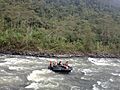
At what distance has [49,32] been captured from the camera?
6369cm

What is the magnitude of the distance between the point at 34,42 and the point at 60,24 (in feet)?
60.2

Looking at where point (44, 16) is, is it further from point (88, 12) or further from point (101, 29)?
point (88, 12)

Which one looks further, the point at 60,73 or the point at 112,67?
the point at 112,67

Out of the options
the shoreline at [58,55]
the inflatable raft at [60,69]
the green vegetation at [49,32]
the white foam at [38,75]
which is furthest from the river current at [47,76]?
the green vegetation at [49,32]

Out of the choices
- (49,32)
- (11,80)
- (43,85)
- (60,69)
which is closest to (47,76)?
(60,69)

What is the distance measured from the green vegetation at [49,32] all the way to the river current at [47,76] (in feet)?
24.9

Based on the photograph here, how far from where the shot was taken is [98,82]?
37.0 meters

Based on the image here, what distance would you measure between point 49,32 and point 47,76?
89.4 feet

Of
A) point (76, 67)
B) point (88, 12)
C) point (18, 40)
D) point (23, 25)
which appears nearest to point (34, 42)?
point (18, 40)

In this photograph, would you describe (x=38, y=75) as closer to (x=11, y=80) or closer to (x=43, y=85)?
(x=43, y=85)

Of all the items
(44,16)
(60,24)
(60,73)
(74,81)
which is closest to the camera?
(74,81)

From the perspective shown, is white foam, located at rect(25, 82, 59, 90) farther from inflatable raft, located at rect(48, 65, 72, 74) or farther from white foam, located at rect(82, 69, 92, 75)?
white foam, located at rect(82, 69, 92, 75)

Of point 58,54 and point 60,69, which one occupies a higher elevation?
point 60,69

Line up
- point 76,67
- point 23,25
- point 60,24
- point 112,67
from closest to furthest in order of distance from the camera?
point 76,67 → point 112,67 → point 23,25 → point 60,24
